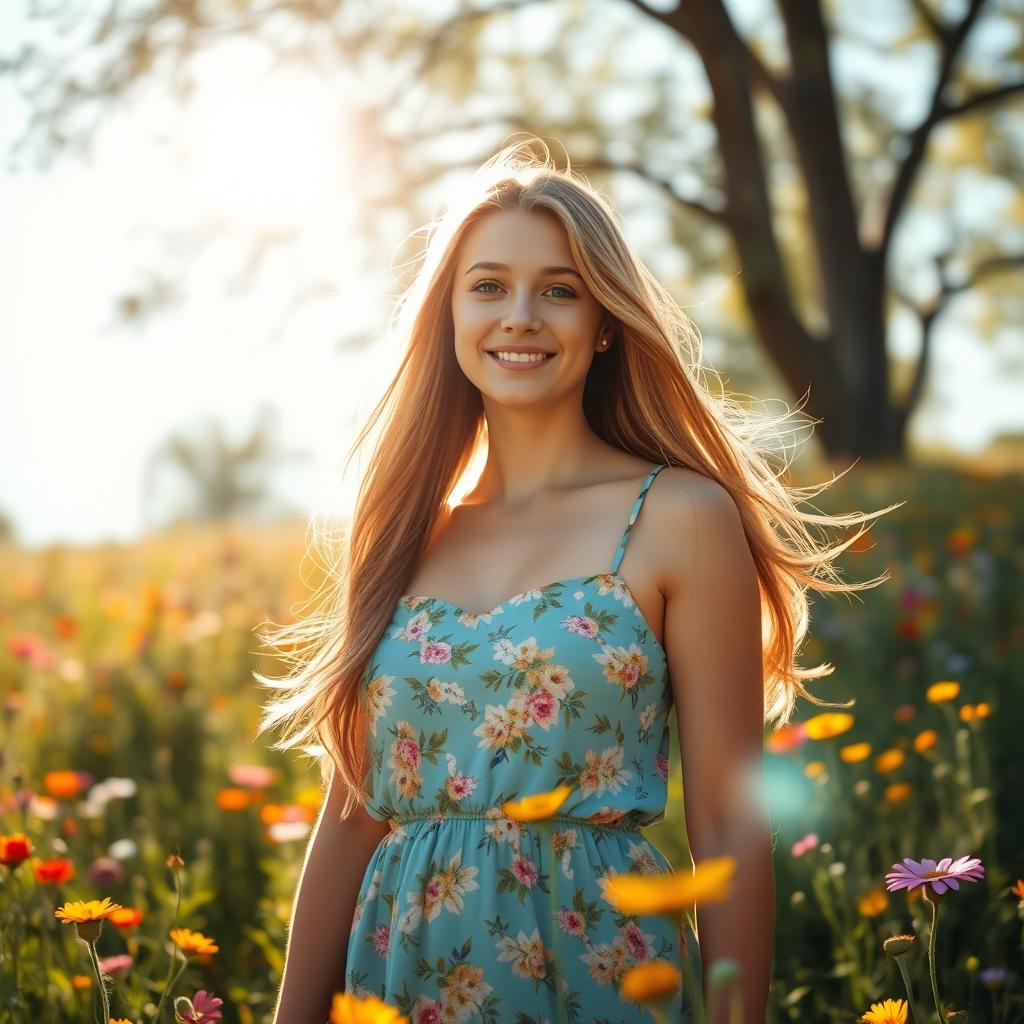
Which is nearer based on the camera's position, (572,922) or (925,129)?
(572,922)

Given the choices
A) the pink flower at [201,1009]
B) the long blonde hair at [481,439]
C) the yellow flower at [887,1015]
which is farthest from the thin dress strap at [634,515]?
the pink flower at [201,1009]

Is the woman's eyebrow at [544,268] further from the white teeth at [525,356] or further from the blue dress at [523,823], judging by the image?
the blue dress at [523,823]

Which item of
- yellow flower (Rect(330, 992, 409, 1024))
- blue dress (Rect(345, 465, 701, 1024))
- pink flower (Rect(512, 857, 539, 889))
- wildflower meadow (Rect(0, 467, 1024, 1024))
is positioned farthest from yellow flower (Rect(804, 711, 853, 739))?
yellow flower (Rect(330, 992, 409, 1024))

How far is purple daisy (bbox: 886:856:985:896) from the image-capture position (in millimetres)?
1660

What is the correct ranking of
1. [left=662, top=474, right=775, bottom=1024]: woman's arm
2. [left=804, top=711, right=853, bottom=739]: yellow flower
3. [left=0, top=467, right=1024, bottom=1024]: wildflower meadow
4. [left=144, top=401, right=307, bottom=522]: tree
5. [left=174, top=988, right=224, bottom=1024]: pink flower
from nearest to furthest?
[left=174, top=988, right=224, bottom=1024]: pink flower → [left=662, top=474, right=775, bottom=1024]: woman's arm → [left=0, top=467, right=1024, bottom=1024]: wildflower meadow → [left=804, top=711, right=853, bottom=739]: yellow flower → [left=144, top=401, right=307, bottom=522]: tree

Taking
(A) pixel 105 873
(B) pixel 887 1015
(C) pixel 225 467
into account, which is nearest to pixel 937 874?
(B) pixel 887 1015

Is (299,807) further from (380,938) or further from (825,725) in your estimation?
(825,725)

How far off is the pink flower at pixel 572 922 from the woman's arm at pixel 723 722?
178mm

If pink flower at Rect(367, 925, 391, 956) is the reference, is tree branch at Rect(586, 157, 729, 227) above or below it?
above

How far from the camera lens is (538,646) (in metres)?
2.04

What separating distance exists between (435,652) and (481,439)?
2.01 feet

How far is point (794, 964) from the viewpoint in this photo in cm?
290

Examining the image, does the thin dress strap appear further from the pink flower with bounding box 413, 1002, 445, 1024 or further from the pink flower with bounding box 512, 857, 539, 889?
the pink flower with bounding box 413, 1002, 445, 1024

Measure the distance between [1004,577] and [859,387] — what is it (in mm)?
5700
